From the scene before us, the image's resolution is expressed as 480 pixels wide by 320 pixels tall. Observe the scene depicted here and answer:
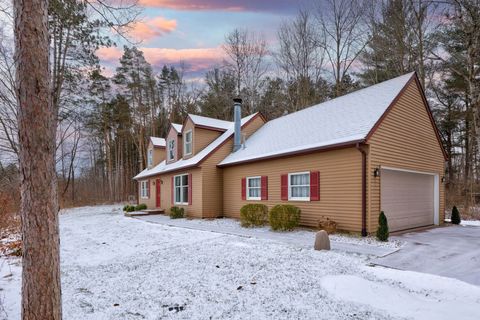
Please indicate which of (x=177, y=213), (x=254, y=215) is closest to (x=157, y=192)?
(x=177, y=213)

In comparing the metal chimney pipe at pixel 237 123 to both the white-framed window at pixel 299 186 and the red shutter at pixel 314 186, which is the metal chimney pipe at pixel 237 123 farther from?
the red shutter at pixel 314 186

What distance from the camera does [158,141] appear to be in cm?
2328

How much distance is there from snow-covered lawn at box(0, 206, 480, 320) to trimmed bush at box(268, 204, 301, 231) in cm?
247

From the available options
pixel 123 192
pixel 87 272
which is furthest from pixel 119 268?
pixel 123 192

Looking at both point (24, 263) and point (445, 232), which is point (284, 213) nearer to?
point (445, 232)

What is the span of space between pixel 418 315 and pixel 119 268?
17.3ft

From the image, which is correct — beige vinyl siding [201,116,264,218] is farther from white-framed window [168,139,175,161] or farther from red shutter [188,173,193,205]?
white-framed window [168,139,175,161]

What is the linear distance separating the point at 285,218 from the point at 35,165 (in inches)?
310

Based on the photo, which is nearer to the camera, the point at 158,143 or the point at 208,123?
the point at 208,123

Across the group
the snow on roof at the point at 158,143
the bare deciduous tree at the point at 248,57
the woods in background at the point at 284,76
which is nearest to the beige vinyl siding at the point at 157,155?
the snow on roof at the point at 158,143

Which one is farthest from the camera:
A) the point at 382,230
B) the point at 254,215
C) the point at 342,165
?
the point at 254,215

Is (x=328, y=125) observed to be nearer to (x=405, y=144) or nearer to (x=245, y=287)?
(x=405, y=144)

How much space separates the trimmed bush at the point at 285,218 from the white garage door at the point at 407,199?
2.65 meters

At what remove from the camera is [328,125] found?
35.8 ft
